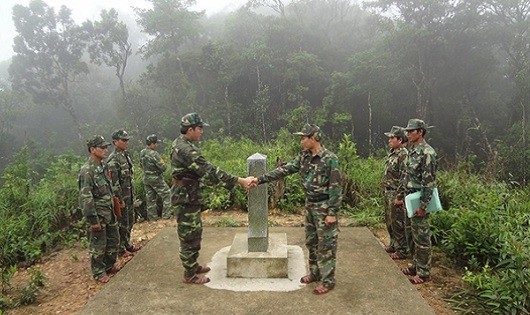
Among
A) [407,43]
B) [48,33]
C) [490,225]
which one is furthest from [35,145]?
[490,225]

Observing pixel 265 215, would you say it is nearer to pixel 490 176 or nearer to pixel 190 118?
pixel 190 118

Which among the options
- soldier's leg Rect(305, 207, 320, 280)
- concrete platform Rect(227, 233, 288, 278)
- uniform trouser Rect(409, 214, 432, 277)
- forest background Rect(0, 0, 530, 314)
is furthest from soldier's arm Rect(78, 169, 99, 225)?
forest background Rect(0, 0, 530, 314)

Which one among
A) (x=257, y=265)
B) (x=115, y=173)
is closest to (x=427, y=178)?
(x=257, y=265)

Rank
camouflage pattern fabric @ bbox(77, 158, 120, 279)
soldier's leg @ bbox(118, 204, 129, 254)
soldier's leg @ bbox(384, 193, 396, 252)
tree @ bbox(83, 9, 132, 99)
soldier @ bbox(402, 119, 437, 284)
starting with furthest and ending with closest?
tree @ bbox(83, 9, 132, 99), soldier's leg @ bbox(118, 204, 129, 254), soldier's leg @ bbox(384, 193, 396, 252), camouflage pattern fabric @ bbox(77, 158, 120, 279), soldier @ bbox(402, 119, 437, 284)

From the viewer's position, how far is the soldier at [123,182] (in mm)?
5744

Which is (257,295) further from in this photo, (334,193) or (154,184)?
(154,184)

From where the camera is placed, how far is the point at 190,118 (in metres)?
4.55

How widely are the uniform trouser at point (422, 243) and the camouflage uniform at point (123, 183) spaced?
4.20 m

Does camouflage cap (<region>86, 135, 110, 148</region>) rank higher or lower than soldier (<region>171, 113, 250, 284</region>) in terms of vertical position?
higher

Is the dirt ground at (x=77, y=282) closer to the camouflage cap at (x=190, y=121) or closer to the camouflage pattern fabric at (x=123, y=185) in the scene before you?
the camouflage pattern fabric at (x=123, y=185)

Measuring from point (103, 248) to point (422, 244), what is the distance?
4.08m

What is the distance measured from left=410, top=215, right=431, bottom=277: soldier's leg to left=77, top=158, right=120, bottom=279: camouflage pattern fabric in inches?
156

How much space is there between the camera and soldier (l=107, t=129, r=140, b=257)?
18.8 feet

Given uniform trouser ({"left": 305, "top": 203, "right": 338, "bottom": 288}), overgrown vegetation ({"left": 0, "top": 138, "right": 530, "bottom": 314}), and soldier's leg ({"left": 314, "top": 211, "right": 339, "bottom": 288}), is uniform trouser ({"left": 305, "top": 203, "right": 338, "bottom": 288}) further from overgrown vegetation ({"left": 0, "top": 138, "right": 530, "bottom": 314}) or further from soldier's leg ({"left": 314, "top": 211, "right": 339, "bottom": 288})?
overgrown vegetation ({"left": 0, "top": 138, "right": 530, "bottom": 314})
